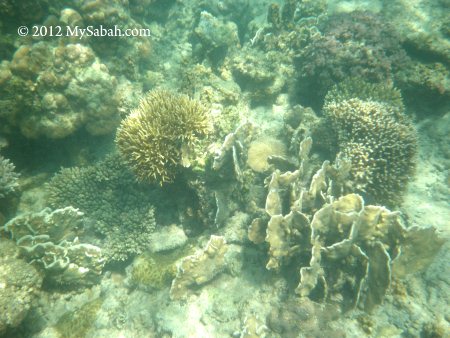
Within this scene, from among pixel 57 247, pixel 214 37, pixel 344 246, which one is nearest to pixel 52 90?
pixel 57 247

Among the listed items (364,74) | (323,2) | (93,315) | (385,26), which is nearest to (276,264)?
(93,315)

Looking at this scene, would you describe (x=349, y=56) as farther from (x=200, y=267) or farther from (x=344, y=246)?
(x=200, y=267)

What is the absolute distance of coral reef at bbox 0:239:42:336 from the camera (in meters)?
3.73

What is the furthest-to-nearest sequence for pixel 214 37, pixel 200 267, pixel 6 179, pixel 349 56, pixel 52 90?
pixel 214 37 < pixel 349 56 < pixel 52 90 < pixel 6 179 < pixel 200 267

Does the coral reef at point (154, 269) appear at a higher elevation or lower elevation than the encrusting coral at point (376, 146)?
lower

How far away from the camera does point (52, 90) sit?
550 centimetres

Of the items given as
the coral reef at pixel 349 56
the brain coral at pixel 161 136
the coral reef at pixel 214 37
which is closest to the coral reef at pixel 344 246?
the brain coral at pixel 161 136

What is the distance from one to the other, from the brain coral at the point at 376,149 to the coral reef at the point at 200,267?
8.89ft

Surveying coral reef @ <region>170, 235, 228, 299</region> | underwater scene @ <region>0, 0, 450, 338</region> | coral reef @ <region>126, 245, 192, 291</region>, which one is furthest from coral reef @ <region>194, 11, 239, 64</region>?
coral reef @ <region>170, 235, 228, 299</region>

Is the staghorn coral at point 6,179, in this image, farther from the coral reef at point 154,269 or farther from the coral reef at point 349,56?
the coral reef at point 349,56

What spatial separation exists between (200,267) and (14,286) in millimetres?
2551

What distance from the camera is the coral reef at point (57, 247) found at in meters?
4.49

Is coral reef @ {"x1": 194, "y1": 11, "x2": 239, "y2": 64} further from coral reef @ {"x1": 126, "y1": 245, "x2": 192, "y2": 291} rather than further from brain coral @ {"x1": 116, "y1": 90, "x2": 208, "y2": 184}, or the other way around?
coral reef @ {"x1": 126, "y1": 245, "x2": 192, "y2": 291}

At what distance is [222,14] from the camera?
34.8 ft
